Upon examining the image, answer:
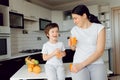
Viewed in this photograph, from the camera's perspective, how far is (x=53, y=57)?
1780 mm

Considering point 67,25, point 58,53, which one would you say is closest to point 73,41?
point 58,53

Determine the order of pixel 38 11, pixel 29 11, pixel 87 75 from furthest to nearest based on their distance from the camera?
1. pixel 38 11
2. pixel 29 11
3. pixel 87 75

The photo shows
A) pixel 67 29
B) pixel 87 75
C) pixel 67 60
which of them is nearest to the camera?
pixel 87 75

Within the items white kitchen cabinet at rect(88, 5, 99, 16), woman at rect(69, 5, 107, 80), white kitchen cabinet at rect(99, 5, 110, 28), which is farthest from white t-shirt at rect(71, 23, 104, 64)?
white kitchen cabinet at rect(99, 5, 110, 28)

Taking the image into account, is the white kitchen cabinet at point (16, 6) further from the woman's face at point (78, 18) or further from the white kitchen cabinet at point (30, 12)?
the woman's face at point (78, 18)

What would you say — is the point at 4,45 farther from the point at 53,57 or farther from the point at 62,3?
the point at 62,3

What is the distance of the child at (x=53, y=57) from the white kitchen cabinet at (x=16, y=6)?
183cm

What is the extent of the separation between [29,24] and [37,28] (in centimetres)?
23

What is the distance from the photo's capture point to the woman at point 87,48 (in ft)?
4.15

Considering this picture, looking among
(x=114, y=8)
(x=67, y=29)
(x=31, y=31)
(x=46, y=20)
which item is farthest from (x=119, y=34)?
(x=31, y=31)

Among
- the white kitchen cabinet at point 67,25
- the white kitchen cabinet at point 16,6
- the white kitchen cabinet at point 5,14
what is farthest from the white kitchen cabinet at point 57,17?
the white kitchen cabinet at point 5,14

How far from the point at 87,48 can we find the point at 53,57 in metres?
0.55

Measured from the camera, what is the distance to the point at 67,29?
17.6 feet

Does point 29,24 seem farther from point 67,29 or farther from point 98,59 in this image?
point 98,59
